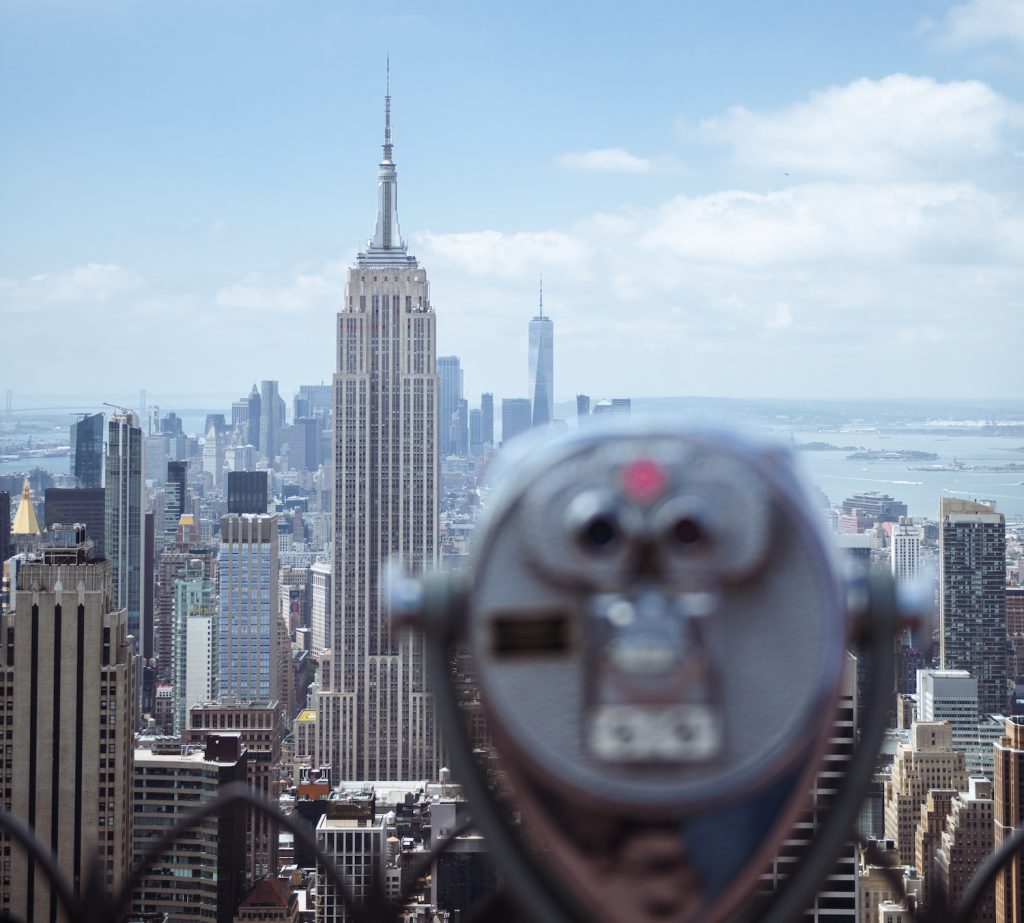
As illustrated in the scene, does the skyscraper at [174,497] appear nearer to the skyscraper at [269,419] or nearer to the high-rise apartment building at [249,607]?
the skyscraper at [269,419]

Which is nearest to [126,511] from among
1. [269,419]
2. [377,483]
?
[377,483]

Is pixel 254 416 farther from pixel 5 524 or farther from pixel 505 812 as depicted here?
pixel 505 812

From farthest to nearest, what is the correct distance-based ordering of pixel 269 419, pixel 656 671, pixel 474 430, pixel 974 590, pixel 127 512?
pixel 269 419 → pixel 127 512 → pixel 474 430 → pixel 974 590 → pixel 656 671

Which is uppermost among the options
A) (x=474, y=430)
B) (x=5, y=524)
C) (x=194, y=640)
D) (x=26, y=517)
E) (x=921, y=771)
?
(x=474, y=430)

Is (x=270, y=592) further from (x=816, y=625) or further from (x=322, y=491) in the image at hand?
(x=816, y=625)

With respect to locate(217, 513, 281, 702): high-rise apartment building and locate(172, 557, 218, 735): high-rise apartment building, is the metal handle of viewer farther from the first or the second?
locate(217, 513, 281, 702): high-rise apartment building

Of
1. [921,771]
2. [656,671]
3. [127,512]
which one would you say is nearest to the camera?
[656,671]

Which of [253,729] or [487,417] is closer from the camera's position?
[253,729]

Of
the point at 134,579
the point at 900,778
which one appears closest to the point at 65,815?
the point at 900,778
